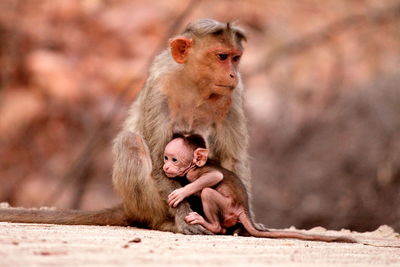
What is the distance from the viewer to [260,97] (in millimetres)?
14391

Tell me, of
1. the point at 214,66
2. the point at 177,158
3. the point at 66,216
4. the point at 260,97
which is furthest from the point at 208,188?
the point at 260,97

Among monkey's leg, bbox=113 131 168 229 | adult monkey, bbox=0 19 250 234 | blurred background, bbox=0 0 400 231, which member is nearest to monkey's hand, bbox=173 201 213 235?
adult monkey, bbox=0 19 250 234

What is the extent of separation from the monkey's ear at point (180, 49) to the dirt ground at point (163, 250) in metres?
1.57

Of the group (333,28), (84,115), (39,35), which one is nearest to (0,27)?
(39,35)

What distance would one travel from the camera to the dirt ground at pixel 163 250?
443cm

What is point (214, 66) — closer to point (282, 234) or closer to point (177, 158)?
point (177, 158)

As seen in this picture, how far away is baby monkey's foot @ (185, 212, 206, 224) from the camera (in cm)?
661

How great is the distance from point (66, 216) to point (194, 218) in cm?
110

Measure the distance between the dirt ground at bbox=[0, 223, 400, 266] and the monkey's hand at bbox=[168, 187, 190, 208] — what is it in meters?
0.46

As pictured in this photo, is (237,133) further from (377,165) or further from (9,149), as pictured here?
(9,149)

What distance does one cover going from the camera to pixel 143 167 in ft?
22.9

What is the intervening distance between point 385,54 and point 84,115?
18.6 ft

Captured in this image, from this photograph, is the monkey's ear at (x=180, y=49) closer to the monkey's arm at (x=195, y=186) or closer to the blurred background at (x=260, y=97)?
the monkey's arm at (x=195, y=186)

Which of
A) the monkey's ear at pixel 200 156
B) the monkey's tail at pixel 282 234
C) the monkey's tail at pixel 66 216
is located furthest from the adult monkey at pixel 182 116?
the monkey's tail at pixel 282 234
